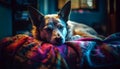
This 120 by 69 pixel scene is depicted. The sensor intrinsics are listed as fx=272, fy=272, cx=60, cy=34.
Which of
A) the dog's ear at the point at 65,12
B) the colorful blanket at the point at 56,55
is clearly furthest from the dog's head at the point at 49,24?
the colorful blanket at the point at 56,55

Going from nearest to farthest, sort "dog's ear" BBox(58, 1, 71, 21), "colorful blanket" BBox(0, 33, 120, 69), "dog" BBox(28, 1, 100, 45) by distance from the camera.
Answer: "colorful blanket" BBox(0, 33, 120, 69)
"dog" BBox(28, 1, 100, 45)
"dog's ear" BBox(58, 1, 71, 21)

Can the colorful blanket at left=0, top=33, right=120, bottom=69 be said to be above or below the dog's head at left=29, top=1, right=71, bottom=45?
below

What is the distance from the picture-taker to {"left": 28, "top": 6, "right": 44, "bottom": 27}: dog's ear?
1.67m

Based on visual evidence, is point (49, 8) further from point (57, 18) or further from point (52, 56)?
point (52, 56)

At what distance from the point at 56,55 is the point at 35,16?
1.45 feet

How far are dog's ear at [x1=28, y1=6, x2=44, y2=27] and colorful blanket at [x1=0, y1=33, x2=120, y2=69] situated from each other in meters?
0.26

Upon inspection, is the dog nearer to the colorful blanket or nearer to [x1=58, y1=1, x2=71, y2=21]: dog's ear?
[x1=58, y1=1, x2=71, y2=21]: dog's ear

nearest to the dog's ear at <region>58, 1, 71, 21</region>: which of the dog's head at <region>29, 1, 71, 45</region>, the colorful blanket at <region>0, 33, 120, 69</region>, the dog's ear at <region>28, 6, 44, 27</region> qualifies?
the dog's head at <region>29, 1, 71, 45</region>

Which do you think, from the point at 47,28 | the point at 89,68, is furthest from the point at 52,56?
the point at 47,28


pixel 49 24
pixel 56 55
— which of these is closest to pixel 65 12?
pixel 49 24

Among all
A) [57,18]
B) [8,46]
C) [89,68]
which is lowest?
[89,68]

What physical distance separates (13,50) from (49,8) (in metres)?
1.63

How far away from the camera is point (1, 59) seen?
1.43 metres

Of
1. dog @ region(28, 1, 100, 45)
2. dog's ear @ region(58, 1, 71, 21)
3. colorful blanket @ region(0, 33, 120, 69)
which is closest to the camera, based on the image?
colorful blanket @ region(0, 33, 120, 69)
